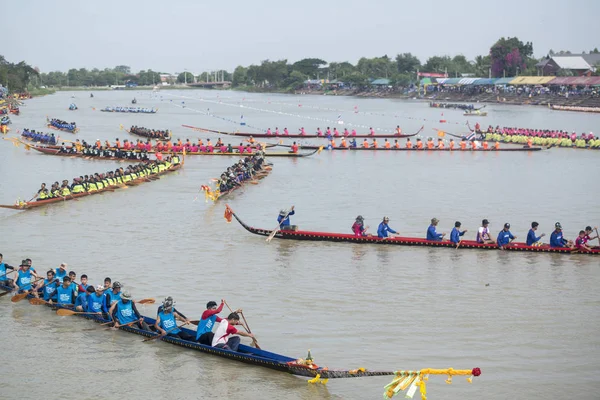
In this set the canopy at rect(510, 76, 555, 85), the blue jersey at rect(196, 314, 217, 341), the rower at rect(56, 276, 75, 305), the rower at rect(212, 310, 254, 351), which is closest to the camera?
the rower at rect(212, 310, 254, 351)

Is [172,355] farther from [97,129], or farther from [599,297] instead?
[97,129]

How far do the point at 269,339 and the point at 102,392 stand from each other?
3042mm

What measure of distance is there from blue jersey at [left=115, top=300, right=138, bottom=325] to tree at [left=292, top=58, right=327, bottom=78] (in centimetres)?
16276

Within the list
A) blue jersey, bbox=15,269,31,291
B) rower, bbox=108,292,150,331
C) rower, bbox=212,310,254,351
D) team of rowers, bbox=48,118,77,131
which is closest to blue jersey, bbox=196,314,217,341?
rower, bbox=212,310,254,351

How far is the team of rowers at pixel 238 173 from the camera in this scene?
2537cm

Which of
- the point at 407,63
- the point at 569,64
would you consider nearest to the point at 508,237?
the point at 569,64

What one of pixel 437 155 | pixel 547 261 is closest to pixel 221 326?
pixel 547 261

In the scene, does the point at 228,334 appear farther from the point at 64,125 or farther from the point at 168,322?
the point at 64,125

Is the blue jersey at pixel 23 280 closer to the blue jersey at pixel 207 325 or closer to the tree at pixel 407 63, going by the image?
the blue jersey at pixel 207 325

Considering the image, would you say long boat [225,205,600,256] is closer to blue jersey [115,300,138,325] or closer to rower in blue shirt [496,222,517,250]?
rower in blue shirt [496,222,517,250]

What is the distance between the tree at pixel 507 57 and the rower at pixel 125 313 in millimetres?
103553

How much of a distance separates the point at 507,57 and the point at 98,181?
9386 centimetres

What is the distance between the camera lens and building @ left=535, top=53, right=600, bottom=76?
308 feet

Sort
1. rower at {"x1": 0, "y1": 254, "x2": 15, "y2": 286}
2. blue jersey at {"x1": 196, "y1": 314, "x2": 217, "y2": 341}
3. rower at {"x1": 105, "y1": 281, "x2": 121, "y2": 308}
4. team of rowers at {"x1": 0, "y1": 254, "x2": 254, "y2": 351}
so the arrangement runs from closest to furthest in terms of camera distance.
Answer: team of rowers at {"x1": 0, "y1": 254, "x2": 254, "y2": 351}
blue jersey at {"x1": 196, "y1": 314, "x2": 217, "y2": 341}
rower at {"x1": 105, "y1": 281, "x2": 121, "y2": 308}
rower at {"x1": 0, "y1": 254, "x2": 15, "y2": 286}
